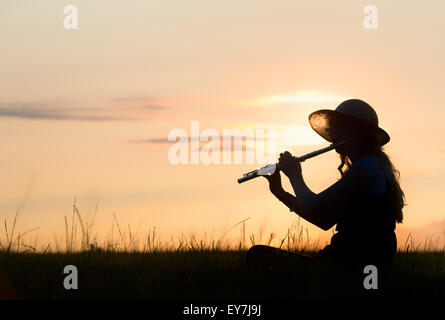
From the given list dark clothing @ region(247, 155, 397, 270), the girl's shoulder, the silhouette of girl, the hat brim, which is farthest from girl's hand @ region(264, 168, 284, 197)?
the girl's shoulder

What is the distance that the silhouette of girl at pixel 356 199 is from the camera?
23.7 ft

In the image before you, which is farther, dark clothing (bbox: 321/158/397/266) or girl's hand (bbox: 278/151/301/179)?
girl's hand (bbox: 278/151/301/179)

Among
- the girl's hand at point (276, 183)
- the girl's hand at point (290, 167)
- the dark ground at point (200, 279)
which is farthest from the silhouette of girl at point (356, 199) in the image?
the girl's hand at point (276, 183)

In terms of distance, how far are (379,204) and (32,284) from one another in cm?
399

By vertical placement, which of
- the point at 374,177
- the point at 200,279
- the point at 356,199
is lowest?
the point at 200,279

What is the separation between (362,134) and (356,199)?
0.80m

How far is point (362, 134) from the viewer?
767cm

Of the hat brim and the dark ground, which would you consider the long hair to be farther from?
the dark ground

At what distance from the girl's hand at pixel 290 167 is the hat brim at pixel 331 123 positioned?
647 millimetres

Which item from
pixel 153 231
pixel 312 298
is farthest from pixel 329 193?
pixel 153 231

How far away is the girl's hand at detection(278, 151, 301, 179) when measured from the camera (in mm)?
7543

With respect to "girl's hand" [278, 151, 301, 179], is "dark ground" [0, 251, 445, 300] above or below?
below

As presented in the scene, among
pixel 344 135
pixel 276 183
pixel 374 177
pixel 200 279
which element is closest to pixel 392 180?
pixel 374 177

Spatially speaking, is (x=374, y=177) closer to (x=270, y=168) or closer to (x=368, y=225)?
(x=368, y=225)
